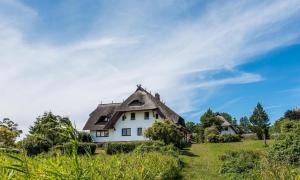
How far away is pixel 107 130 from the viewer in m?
58.5

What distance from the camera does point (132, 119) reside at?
188 feet

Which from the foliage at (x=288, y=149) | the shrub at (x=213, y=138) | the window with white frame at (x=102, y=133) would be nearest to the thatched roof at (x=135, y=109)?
the window with white frame at (x=102, y=133)

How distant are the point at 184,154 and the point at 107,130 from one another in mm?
24667

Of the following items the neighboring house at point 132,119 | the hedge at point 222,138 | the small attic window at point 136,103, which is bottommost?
the hedge at point 222,138

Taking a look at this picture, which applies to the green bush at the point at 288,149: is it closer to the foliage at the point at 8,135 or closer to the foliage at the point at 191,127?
the foliage at the point at 8,135

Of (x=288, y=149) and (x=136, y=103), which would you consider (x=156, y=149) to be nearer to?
(x=288, y=149)

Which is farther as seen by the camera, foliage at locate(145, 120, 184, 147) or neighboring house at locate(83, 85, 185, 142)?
neighboring house at locate(83, 85, 185, 142)

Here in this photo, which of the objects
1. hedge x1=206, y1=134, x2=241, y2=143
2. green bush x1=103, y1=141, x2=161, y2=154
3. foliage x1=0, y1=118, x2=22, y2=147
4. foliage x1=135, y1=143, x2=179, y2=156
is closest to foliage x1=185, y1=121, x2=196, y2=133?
hedge x1=206, y1=134, x2=241, y2=143

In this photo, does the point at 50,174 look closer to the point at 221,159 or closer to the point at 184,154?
the point at 221,159

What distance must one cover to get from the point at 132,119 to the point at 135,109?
2335 millimetres

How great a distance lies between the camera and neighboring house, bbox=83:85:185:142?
55.3 metres

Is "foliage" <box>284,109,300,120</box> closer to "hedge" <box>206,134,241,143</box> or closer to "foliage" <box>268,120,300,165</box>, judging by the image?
"hedge" <box>206,134,241,143</box>

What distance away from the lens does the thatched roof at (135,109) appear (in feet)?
177

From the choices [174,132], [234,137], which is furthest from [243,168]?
[234,137]
